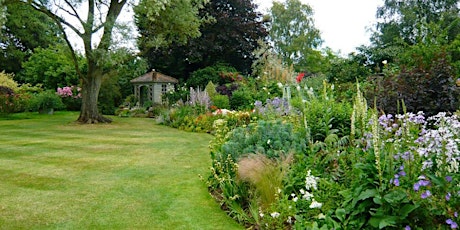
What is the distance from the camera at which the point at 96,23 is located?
11297 mm

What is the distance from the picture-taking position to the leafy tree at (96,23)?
1102 centimetres

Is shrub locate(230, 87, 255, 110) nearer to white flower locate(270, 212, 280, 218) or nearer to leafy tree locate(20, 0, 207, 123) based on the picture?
leafy tree locate(20, 0, 207, 123)

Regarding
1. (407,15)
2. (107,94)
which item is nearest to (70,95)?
(107,94)

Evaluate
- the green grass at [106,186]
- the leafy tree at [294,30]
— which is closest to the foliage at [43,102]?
the green grass at [106,186]

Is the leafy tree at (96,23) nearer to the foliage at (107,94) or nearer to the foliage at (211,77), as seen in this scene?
the foliage at (211,77)

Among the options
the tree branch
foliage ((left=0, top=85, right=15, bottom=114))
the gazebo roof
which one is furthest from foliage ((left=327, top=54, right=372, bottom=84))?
foliage ((left=0, top=85, right=15, bottom=114))

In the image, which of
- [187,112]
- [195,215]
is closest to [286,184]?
[195,215]

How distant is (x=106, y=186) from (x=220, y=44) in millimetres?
15229

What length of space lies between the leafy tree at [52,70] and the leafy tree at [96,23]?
6562mm

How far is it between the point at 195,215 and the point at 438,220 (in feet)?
6.70

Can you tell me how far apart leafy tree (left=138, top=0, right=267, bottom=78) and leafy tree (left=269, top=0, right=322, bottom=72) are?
36.5 ft

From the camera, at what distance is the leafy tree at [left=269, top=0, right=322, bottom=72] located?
3084 cm

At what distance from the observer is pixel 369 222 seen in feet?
7.27

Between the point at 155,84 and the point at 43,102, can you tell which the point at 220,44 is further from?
the point at 43,102
